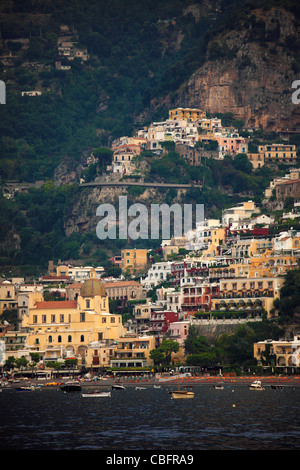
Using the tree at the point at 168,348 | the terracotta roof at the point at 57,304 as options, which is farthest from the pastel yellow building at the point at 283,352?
the terracotta roof at the point at 57,304

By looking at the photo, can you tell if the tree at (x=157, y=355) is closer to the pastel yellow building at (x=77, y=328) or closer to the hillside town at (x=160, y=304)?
the hillside town at (x=160, y=304)

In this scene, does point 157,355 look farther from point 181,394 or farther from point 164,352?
point 181,394

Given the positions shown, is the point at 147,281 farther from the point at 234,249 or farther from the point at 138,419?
the point at 138,419

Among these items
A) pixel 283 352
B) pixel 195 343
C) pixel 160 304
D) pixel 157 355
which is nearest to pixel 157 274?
pixel 160 304

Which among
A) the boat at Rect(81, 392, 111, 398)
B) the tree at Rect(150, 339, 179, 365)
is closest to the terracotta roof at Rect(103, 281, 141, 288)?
the tree at Rect(150, 339, 179, 365)

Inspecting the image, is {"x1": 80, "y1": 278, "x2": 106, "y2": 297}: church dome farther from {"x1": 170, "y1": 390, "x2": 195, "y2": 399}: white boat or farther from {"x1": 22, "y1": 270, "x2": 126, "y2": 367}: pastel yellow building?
{"x1": 170, "y1": 390, "x2": 195, "y2": 399}: white boat
